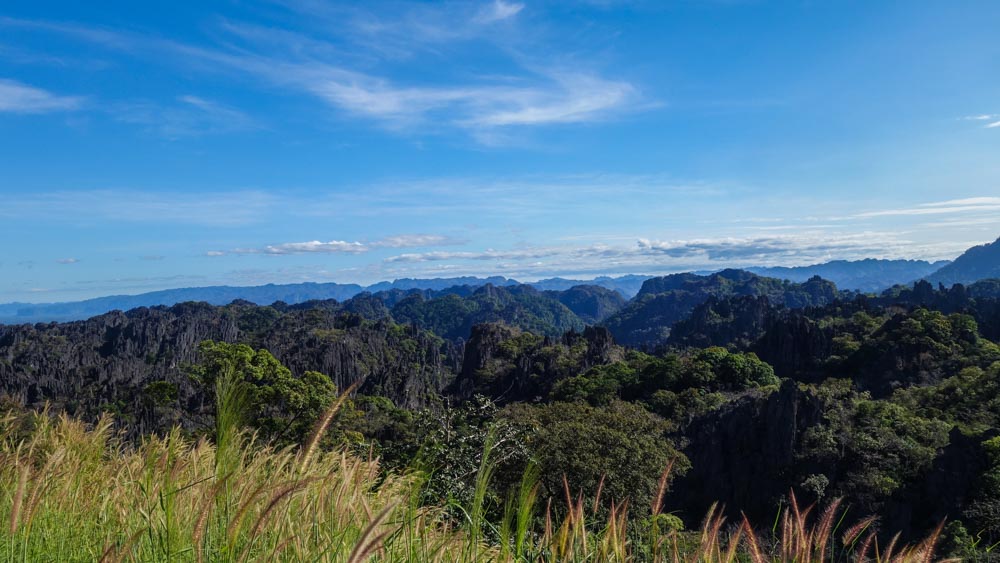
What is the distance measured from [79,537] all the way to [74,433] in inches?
114

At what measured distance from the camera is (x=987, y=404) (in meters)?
30.2

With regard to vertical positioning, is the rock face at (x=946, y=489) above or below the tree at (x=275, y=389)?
below

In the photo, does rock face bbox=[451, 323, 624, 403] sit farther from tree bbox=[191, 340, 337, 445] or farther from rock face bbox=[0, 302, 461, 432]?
tree bbox=[191, 340, 337, 445]

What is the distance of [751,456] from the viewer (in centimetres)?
3127

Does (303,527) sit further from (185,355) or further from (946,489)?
(185,355)

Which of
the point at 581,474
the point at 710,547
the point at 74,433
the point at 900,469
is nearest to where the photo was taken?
the point at 710,547

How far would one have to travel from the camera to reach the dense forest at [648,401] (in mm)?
15508

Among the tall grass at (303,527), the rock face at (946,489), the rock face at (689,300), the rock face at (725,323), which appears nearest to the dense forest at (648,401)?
the rock face at (946,489)

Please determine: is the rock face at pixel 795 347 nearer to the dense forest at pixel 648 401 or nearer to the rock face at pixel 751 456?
the dense forest at pixel 648 401

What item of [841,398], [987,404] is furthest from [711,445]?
[987,404]

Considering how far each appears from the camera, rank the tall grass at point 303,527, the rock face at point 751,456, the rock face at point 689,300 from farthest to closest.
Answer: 1. the rock face at point 689,300
2. the rock face at point 751,456
3. the tall grass at point 303,527

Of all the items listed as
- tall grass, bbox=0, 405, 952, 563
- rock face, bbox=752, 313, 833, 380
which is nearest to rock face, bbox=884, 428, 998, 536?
tall grass, bbox=0, 405, 952, 563

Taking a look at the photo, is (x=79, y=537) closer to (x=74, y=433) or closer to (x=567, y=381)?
(x=74, y=433)

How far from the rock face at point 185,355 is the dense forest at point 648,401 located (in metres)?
0.45
